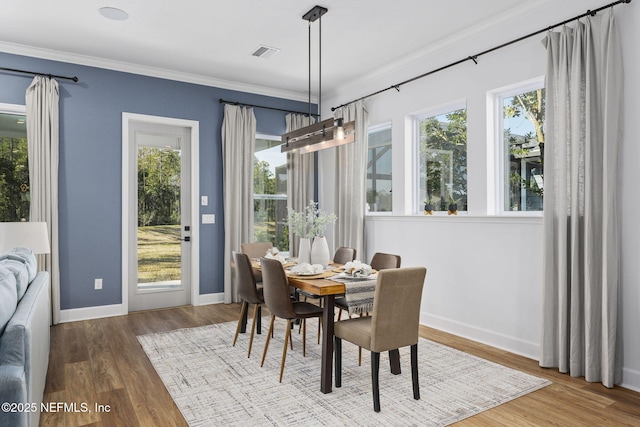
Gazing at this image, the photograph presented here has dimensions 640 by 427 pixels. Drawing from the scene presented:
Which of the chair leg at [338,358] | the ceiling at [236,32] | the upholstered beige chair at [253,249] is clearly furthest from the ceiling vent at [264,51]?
the chair leg at [338,358]

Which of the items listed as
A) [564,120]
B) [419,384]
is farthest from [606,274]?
[419,384]

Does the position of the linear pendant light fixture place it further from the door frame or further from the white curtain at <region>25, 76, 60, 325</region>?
the white curtain at <region>25, 76, 60, 325</region>

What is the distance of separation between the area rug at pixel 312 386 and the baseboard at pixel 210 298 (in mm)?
1508

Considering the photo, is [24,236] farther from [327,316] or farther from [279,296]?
[327,316]

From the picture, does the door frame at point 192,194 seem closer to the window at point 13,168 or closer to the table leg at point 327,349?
the window at point 13,168

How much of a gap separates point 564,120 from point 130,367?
3.74m

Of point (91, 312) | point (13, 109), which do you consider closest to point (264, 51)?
point (13, 109)

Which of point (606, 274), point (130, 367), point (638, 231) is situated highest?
point (638, 231)

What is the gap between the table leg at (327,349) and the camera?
108 inches

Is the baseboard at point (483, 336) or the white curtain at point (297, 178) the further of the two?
the white curtain at point (297, 178)

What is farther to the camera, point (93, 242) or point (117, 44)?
point (93, 242)

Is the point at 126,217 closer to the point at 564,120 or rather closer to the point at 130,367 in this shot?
the point at 130,367

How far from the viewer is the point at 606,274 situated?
9.17 feet

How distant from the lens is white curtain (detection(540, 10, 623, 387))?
2.82 meters
